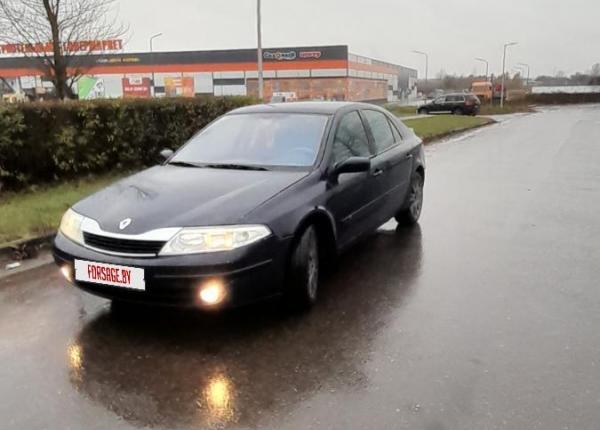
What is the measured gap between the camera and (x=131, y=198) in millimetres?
4203

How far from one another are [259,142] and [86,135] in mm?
5448

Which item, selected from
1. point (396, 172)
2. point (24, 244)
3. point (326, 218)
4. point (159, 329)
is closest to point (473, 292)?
point (326, 218)

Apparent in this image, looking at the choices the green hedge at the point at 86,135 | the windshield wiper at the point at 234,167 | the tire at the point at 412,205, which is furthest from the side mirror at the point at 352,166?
the green hedge at the point at 86,135

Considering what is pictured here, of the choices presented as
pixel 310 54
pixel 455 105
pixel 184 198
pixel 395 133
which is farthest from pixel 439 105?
pixel 184 198

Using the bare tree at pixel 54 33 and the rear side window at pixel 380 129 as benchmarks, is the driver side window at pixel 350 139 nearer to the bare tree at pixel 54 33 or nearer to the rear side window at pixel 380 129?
the rear side window at pixel 380 129

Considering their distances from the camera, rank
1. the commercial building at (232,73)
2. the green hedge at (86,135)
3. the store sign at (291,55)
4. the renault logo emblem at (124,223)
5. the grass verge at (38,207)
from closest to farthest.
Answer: the renault logo emblem at (124,223) → the grass verge at (38,207) → the green hedge at (86,135) → the commercial building at (232,73) → the store sign at (291,55)

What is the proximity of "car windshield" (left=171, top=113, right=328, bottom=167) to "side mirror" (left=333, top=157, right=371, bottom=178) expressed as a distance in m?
0.22

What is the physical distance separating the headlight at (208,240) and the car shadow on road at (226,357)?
0.65 metres

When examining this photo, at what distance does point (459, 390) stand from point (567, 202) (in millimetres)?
6094

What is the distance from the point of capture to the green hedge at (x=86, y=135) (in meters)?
8.48

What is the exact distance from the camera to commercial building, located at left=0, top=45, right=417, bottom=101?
2586 inches

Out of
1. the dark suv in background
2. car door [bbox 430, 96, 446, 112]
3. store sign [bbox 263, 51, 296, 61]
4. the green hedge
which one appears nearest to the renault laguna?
the green hedge

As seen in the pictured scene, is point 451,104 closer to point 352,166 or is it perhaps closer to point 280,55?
point 280,55

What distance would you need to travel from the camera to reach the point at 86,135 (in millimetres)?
9578
